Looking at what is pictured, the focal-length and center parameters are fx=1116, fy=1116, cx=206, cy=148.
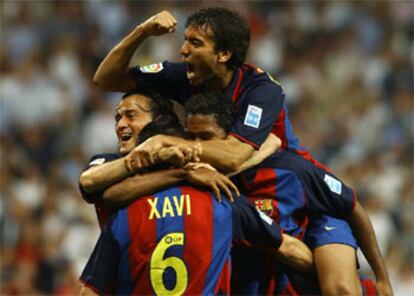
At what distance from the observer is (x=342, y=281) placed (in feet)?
17.1

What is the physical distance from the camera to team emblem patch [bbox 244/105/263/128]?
5.31 m

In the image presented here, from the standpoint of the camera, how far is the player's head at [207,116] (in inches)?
203

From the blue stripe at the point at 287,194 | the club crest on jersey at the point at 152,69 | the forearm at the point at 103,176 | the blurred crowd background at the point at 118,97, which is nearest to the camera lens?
the forearm at the point at 103,176

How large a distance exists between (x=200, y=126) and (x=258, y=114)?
1.15 ft

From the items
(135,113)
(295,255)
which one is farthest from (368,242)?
(135,113)

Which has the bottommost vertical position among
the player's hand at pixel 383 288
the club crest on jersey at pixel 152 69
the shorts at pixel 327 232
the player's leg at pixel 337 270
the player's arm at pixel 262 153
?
the player's hand at pixel 383 288

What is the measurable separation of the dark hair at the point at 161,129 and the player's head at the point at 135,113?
67 mm

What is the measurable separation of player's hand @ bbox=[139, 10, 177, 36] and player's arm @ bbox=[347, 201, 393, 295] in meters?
1.25

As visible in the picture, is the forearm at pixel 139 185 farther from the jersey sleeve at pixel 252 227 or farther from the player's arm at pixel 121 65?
the player's arm at pixel 121 65

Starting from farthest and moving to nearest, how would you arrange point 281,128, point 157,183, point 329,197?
point 281,128 < point 329,197 < point 157,183

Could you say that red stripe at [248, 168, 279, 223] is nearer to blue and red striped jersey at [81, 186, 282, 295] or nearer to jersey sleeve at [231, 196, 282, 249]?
jersey sleeve at [231, 196, 282, 249]

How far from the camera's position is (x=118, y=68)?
5598 mm

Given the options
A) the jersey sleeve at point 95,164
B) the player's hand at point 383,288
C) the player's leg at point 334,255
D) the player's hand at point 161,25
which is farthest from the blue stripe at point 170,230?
the player's hand at point 383,288

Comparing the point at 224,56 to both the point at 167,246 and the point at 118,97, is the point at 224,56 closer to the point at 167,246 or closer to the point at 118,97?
the point at 167,246
